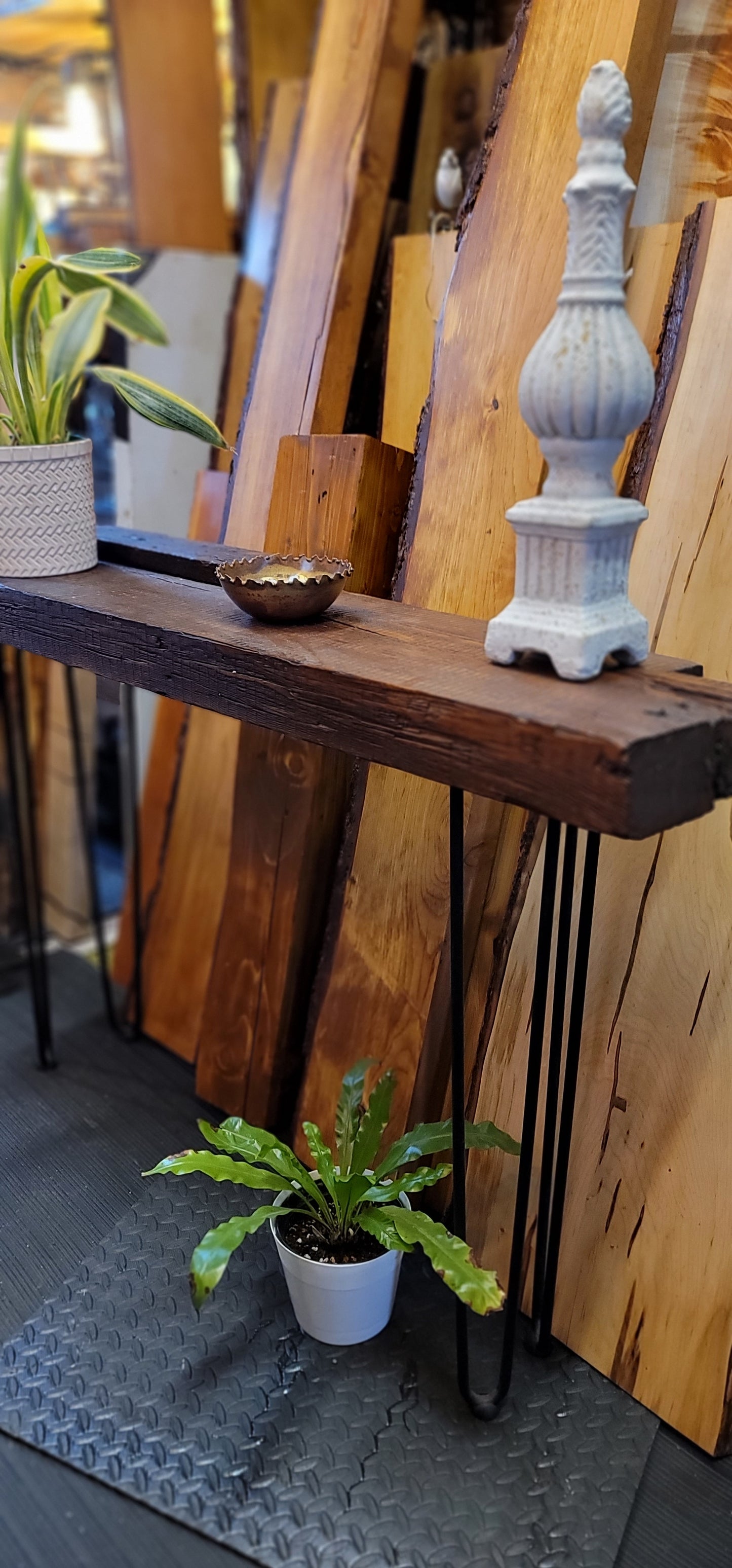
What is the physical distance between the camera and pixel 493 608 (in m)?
1.47

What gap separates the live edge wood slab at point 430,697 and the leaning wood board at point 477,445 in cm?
16

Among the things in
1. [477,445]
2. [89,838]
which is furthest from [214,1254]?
[89,838]

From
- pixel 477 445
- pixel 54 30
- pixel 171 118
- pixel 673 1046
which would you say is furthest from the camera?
pixel 54 30

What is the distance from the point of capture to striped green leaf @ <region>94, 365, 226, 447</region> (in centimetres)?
150

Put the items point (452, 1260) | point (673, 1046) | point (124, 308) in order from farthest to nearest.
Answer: point (124, 308) → point (673, 1046) → point (452, 1260)

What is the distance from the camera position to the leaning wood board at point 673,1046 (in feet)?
4.26

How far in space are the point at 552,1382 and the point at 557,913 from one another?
0.62 meters

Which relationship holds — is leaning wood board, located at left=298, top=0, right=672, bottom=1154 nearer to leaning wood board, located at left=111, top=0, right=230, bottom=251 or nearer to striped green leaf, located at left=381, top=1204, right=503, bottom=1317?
striped green leaf, located at left=381, top=1204, right=503, bottom=1317

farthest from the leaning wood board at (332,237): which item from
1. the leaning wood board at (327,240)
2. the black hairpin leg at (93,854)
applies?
the black hairpin leg at (93,854)

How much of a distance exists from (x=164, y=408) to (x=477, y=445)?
441 millimetres

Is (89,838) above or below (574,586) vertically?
below

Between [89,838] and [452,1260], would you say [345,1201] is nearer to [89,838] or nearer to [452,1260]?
[452,1260]

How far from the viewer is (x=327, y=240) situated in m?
1.76

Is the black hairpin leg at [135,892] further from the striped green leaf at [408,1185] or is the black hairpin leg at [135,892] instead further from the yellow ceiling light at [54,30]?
the yellow ceiling light at [54,30]
